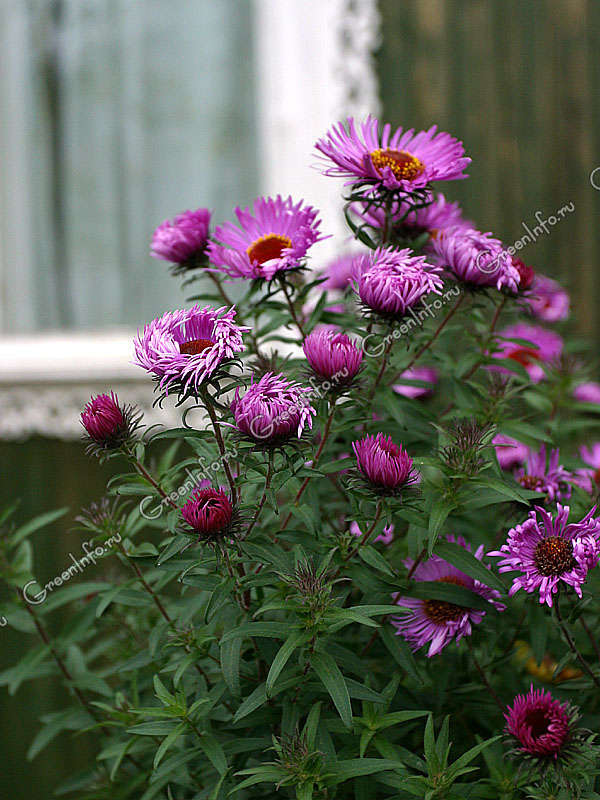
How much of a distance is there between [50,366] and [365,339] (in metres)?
1.36

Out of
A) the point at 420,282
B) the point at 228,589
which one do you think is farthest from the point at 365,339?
the point at 228,589

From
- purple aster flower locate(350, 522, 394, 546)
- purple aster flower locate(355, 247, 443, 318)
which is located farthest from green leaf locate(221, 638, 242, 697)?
purple aster flower locate(355, 247, 443, 318)

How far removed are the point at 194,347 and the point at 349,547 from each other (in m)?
0.29

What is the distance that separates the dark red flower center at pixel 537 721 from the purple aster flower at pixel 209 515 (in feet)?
1.03

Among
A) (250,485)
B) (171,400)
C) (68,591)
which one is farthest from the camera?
(171,400)

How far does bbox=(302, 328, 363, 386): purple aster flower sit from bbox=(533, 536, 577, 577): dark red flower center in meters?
0.25

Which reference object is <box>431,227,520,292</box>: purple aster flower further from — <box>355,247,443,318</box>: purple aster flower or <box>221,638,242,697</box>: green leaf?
<box>221,638,242,697</box>: green leaf

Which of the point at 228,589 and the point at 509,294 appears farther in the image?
the point at 509,294

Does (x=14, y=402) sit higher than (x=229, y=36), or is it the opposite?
(x=229, y=36)

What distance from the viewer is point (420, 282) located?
786mm

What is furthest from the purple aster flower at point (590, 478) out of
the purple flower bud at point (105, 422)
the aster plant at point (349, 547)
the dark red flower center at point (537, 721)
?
the purple flower bud at point (105, 422)

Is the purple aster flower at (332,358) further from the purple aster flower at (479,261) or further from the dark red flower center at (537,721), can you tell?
the dark red flower center at (537,721)

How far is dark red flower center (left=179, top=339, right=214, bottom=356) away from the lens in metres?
0.72

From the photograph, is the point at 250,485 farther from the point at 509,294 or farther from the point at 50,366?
the point at 50,366
